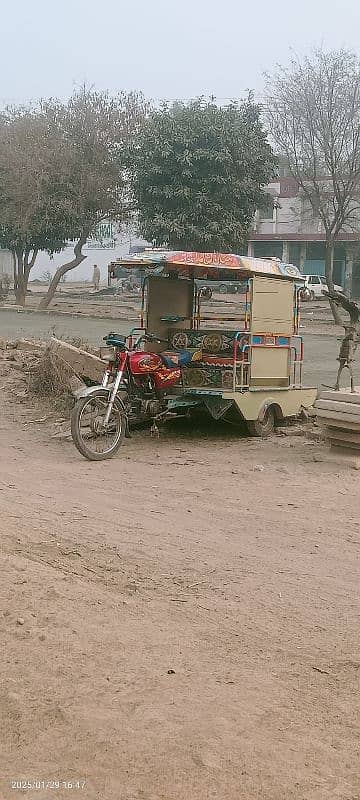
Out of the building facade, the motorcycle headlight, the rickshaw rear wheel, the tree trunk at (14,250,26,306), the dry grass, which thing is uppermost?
the building facade

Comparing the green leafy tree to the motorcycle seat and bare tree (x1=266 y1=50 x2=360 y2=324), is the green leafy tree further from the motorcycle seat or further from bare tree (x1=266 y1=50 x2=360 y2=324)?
the motorcycle seat

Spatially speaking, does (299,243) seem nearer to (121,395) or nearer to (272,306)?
(272,306)

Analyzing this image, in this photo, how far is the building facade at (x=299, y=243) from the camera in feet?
149

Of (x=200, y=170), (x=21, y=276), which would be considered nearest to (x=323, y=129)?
(x=200, y=170)

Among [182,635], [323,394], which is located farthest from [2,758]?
[323,394]

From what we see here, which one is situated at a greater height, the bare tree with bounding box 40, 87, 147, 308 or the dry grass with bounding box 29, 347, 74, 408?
the bare tree with bounding box 40, 87, 147, 308

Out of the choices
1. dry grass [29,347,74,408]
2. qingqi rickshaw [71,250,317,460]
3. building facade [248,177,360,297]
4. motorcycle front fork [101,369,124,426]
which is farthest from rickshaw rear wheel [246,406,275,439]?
building facade [248,177,360,297]

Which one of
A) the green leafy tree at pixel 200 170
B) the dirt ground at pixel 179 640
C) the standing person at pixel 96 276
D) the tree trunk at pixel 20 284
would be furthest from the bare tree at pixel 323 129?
the standing person at pixel 96 276

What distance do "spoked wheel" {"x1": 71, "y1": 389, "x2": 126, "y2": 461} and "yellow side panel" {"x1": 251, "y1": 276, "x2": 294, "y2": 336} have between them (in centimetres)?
192

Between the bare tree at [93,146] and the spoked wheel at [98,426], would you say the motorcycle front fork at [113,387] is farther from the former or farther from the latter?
the bare tree at [93,146]

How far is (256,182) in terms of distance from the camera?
26922 mm

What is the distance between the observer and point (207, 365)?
1029 centimetres

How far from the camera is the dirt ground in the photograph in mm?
2908

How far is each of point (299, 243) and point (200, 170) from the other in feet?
77.5
